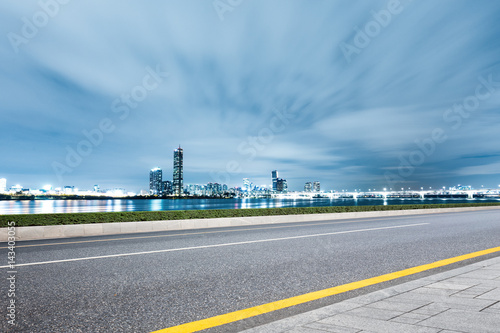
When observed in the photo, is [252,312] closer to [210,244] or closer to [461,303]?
[461,303]

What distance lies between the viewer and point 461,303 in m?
3.74

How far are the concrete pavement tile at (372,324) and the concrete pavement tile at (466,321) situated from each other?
0.60ft

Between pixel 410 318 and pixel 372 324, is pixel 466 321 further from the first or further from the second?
pixel 372 324

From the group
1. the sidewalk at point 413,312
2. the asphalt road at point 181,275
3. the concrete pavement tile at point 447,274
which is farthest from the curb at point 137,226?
the sidewalk at point 413,312

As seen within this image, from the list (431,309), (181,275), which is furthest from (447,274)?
(181,275)

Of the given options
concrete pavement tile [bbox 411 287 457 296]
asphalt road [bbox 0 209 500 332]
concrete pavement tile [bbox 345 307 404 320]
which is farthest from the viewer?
concrete pavement tile [bbox 411 287 457 296]

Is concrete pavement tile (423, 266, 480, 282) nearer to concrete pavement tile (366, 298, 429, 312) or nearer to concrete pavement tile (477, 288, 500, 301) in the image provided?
concrete pavement tile (477, 288, 500, 301)

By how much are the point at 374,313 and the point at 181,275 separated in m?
3.24

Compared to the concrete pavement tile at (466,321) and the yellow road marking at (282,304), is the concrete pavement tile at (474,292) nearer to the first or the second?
the concrete pavement tile at (466,321)

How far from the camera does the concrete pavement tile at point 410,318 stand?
10.6 ft

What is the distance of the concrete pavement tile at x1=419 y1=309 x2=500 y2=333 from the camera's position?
299cm

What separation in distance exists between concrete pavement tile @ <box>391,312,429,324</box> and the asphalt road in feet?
3.18

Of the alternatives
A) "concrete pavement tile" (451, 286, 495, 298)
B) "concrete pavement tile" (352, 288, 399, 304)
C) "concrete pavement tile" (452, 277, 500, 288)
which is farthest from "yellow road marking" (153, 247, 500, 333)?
"concrete pavement tile" (451, 286, 495, 298)

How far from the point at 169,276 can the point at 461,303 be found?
14.0 feet
